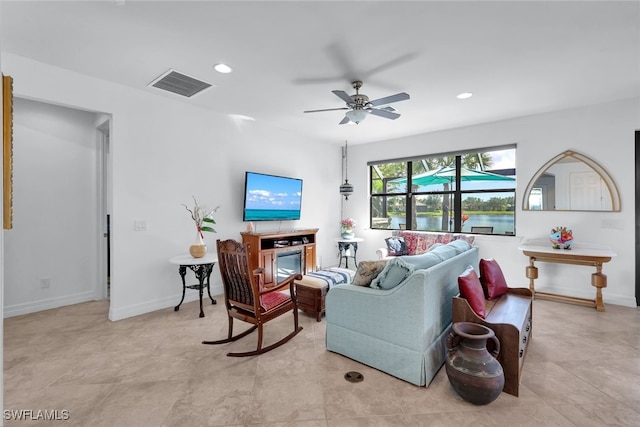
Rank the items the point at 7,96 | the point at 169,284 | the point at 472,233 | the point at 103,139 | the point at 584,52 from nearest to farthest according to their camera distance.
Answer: the point at 7,96 → the point at 584,52 → the point at 169,284 → the point at 103,139 → the point at 472,233

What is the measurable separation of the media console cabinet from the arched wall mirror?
344 cm

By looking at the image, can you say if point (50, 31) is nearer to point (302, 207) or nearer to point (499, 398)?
point (302, 207)

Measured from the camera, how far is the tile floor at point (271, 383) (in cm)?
184

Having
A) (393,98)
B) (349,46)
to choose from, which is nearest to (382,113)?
(393,98)

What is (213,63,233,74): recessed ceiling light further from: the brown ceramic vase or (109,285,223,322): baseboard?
the brown ceramic vase

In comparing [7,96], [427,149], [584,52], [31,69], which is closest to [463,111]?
[427,149]

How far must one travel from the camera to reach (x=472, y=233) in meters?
5.04

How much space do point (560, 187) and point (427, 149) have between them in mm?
2057

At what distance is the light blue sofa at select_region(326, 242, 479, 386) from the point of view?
2.10m

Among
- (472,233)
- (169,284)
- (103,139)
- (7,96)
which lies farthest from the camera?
(472,233)

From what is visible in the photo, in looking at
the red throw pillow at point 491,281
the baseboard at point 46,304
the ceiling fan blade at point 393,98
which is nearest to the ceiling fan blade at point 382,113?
the ceiling fan blade at point 393,98

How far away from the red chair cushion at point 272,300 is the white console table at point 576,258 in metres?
3.34

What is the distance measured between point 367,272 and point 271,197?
274cm

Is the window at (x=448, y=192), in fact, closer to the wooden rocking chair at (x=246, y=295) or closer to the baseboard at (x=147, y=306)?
the wooden rocking chair at (x=246, y=295)
